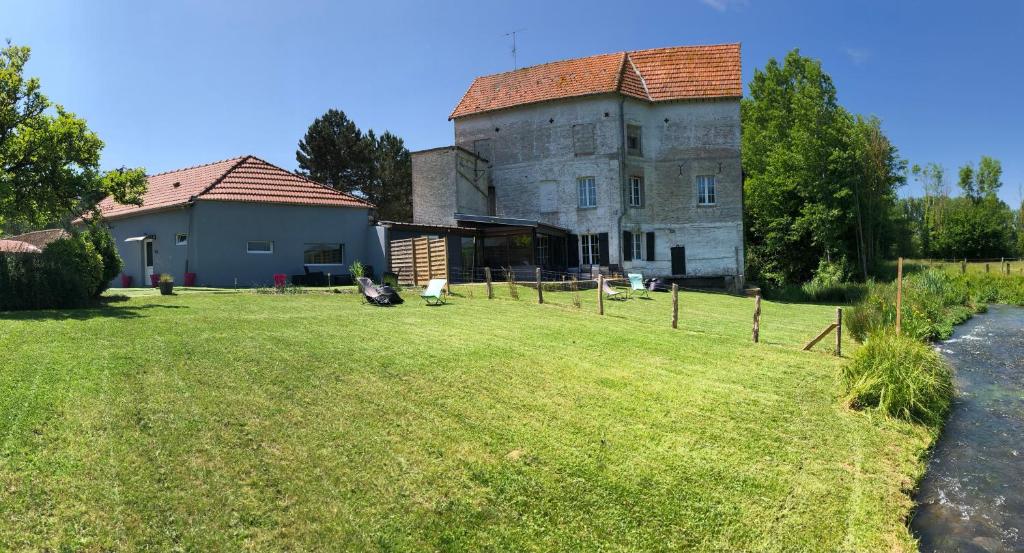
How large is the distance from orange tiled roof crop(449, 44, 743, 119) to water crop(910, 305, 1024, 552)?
22852mm

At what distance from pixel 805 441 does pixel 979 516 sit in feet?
5.82

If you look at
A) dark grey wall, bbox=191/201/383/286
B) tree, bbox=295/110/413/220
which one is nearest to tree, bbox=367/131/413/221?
tree, bbox=295/110/413/220

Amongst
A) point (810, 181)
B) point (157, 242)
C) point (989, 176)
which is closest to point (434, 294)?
point (157, 242)

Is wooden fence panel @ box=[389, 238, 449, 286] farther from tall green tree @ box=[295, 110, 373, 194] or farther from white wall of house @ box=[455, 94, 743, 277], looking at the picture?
tall green tree @ box=[295, 110, 373, 194]

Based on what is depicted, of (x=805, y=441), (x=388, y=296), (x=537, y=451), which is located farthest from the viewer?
(x=388, y=296)

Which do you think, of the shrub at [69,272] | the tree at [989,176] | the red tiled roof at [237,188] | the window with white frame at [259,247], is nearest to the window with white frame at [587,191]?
the red tiled roof at [237,188]

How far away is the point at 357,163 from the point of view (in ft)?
164

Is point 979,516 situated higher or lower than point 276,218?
lower

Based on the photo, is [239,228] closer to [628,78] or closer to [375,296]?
[375,296]

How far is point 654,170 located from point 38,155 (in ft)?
88.3

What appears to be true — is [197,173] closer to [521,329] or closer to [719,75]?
[521,329]

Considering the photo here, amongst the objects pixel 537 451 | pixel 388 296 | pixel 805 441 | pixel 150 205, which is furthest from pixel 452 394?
A: pixel 150 205

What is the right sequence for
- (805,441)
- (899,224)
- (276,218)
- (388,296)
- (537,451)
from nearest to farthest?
(537,451), (805,441), (388,296), (276,218), (899,224)

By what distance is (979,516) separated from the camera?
648 centimetres
